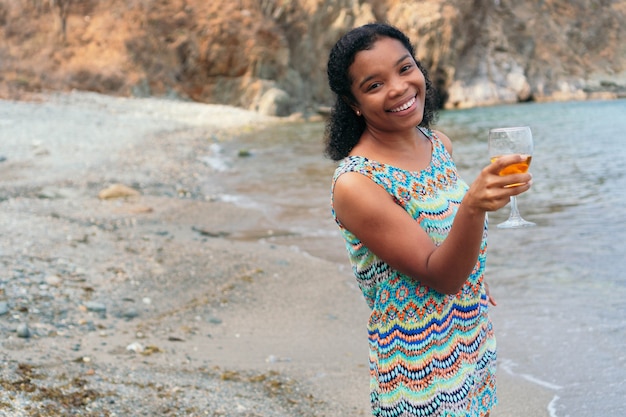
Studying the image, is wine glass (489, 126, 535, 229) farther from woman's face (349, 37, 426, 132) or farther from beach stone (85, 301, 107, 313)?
beach stone (85, 301, 107, 313)

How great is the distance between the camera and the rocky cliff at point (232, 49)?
31.0 meters

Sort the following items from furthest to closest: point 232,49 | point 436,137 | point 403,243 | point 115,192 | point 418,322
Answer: point 232,49 → point 115,192 → point 436,137 → point 418,322 → point 403,243

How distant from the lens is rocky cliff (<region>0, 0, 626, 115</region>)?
102 ft

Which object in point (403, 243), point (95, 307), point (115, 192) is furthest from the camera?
point (115, 192)

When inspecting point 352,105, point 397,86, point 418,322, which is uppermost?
point 397,86

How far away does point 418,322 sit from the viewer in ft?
6.04

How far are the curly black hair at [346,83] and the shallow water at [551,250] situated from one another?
2.44 metres

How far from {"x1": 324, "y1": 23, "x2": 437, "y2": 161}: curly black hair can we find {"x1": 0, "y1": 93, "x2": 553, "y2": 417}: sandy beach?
6.06ft

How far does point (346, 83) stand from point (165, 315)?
3537 mm

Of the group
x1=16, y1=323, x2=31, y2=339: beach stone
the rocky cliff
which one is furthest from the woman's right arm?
the rocky cliff

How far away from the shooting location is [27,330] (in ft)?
13.7

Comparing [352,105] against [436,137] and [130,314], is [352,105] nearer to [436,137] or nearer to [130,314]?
[436,137]

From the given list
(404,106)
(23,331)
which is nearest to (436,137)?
(404,106)

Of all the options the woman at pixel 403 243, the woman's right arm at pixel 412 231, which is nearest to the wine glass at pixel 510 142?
the woman at pixel 403 243
